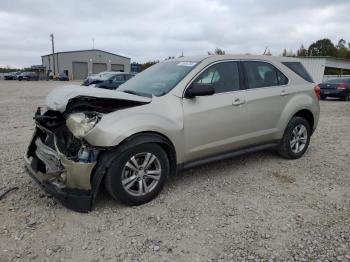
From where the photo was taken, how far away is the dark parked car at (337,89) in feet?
54.1

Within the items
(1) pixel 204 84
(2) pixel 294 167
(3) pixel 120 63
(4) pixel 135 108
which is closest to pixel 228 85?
(1) pixel 204 84

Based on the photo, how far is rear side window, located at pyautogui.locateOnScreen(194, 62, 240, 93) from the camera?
167 inches

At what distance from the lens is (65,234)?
3119 millimetres

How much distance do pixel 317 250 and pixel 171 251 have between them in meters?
1.30

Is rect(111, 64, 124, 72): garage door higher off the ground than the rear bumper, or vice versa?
rect(111, 64, 124, 72): garage door

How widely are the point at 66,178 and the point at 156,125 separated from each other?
1085 millimetres

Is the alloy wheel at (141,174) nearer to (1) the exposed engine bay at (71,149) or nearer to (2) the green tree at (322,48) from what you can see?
(1) the exposed engine bay at (71,149)

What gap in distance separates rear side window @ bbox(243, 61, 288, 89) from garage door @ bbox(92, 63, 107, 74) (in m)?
56.1

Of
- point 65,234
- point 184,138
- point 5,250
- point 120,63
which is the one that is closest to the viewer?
point 5,250

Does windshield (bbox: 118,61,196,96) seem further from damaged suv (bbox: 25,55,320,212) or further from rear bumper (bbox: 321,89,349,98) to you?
rear bumper (bbox: 321,89,349,98)

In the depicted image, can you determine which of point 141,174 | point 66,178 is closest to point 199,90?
point 141,174

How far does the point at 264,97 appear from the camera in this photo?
4.70m

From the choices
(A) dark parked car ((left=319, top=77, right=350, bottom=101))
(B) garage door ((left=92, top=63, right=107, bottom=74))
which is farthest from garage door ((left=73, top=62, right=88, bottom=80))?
(A) dark parked car ((left=319, top=77, right=350, bottom=101))

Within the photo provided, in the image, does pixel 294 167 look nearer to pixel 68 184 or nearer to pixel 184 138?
pixel 184 138
